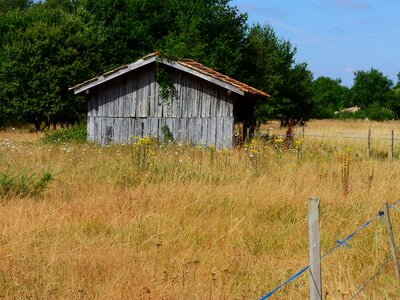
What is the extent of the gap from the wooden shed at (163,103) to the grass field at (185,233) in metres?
9.39

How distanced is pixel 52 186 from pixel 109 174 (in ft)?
3.80

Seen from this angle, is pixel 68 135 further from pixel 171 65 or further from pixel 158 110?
pixel 171 65

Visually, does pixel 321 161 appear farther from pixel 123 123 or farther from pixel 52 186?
pixel 123 123

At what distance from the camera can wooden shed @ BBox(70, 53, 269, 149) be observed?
67.6 ft

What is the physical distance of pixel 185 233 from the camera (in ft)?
22.1

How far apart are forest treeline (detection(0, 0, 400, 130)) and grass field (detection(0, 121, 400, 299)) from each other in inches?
898

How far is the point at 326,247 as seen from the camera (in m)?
6.66

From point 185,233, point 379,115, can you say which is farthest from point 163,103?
point 379,115

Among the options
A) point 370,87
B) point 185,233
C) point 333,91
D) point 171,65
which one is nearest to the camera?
point 185,233

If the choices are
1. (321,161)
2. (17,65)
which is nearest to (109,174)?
(321,161)

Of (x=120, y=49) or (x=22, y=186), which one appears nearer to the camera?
(x=22, y=186)

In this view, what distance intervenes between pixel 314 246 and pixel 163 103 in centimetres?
1810

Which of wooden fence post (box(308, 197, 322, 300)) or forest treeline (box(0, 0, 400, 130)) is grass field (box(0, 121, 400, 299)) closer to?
wooden fence post (box(308, 197, 322, 300))

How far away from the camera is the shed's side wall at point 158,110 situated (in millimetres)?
20781
